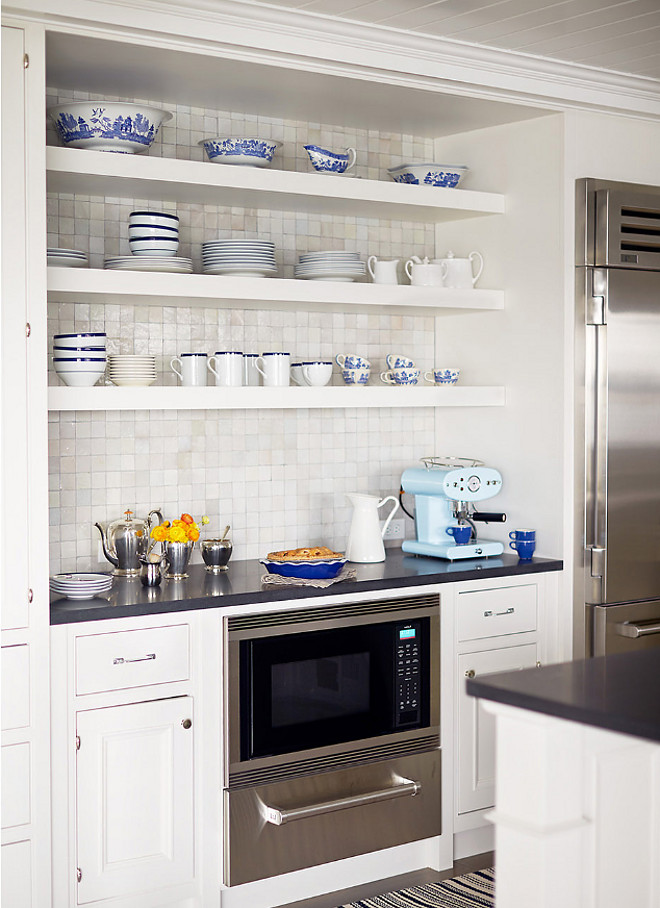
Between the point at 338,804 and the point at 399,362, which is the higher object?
the point at 399,362

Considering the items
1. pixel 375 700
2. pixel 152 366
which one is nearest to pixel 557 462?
pixel 375 700

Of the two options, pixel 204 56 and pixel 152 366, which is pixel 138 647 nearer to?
pixel 152 366

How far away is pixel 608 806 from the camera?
6.37 feet

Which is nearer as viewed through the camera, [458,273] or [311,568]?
[311,568]

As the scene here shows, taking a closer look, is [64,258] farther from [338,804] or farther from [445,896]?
Result: [445,896]

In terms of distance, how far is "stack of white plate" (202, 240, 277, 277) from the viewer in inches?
133

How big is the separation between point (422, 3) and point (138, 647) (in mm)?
1928

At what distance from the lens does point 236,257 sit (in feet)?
11.1

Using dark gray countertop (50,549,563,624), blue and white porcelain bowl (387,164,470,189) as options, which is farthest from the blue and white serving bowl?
blue and white porcelain bowl (387,164,470,189)

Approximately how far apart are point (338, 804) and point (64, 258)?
1.78 metres

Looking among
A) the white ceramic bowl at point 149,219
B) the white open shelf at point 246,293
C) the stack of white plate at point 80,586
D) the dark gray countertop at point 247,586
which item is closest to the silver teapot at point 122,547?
the dark gray countertop at point 247,586

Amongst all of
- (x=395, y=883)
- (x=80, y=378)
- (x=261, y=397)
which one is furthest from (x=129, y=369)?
(x=395, y=883)

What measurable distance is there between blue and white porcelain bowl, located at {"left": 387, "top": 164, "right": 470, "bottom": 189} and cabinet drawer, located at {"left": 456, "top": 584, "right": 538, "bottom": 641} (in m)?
1.41

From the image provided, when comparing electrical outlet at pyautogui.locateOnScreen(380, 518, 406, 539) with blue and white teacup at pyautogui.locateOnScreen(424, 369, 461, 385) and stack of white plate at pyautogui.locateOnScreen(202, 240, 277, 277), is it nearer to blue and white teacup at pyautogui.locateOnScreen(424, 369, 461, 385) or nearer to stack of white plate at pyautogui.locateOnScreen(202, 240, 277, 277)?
blue and white teacup at pyautogui.locateOnScreen(424, 369, 461, 385)
